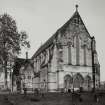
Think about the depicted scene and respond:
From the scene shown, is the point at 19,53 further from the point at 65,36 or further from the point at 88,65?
the point at 88,65

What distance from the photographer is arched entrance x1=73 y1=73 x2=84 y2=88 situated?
5259cm

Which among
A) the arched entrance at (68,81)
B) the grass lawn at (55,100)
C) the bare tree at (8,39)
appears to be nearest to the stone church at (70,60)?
the arched entrance at (68,81)

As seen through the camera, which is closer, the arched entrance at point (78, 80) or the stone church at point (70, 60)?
the stone church at point (70, 60)

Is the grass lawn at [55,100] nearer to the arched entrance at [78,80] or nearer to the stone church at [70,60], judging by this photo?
the stone church at [70,60]

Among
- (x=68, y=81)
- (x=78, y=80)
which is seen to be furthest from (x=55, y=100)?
(x=78, y=80)

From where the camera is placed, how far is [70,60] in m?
53.3

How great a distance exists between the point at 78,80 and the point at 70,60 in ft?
16.3

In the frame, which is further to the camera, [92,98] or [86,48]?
[86,48]

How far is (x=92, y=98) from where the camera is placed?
3316cm

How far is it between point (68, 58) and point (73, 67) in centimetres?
237

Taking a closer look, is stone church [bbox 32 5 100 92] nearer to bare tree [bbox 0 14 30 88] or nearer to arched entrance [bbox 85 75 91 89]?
arched entrance [bbox 85 75 91 89]

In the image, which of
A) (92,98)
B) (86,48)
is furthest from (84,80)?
(92,98)

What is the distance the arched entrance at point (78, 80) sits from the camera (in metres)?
52.6

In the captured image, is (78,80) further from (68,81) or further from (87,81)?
(68,81)
